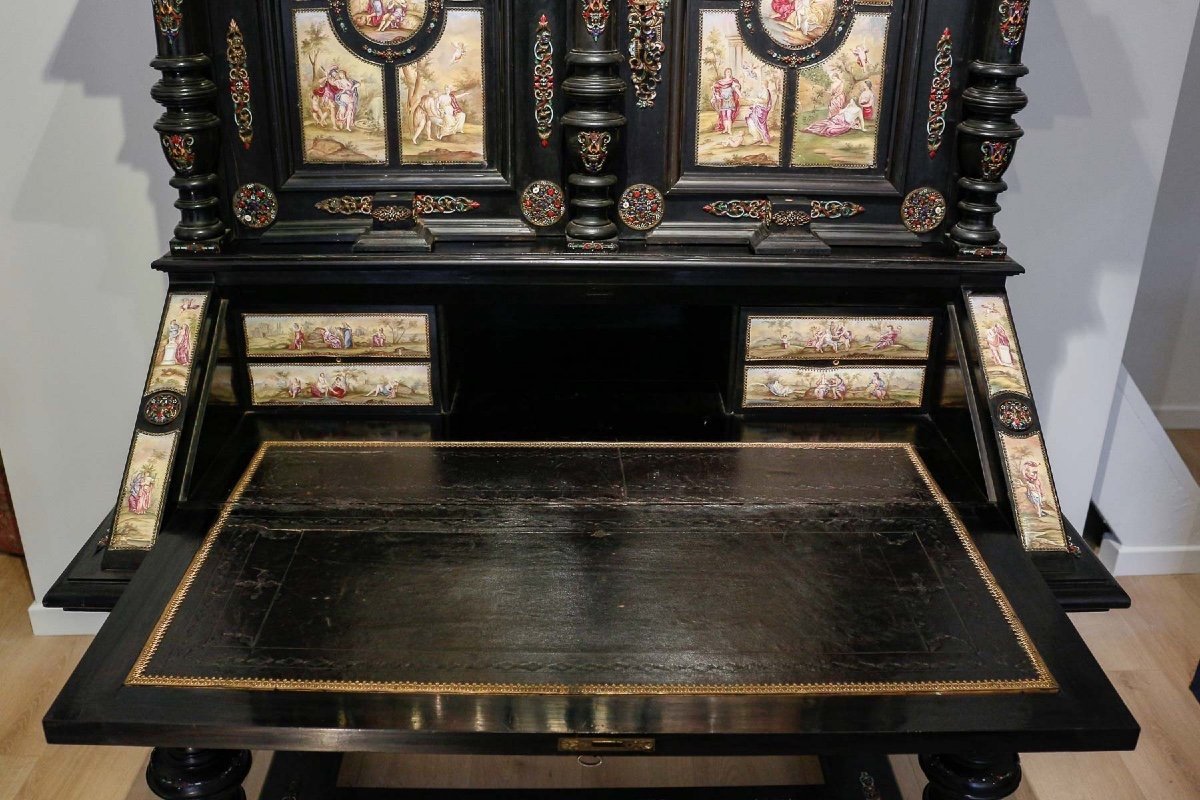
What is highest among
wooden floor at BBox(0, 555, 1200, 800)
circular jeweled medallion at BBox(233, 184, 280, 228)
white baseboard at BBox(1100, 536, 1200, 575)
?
circular jeweled medallion at BBox(233, 184, 280, 228)

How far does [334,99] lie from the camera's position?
2141mm

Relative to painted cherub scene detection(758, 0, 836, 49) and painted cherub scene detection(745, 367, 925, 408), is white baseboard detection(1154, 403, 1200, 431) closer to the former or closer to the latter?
painted cherub scene detection(745, 367, 925, 408)

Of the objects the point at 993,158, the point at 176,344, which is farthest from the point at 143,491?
the point at 993,158

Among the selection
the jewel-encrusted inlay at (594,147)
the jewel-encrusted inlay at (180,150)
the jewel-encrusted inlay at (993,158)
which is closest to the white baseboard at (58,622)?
the jewel-encrusted inlay at (180,150)

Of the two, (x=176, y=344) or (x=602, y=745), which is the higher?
(x=176, y=344)

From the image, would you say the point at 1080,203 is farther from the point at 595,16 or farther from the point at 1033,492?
the point at 595,16

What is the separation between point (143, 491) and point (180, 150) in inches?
24.5

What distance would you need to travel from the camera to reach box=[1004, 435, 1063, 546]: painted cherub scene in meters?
1.95

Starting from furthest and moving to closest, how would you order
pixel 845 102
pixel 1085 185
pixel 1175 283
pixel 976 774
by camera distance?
pixel 1175 283, pixel 1085 185, pixel 845 102, pixel 976 774

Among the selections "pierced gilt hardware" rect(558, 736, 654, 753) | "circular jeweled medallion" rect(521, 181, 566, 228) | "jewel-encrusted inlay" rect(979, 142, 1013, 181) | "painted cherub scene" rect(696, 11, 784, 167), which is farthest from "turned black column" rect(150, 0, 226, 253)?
"jewel-encrusted inlay" rect(979, 142, 1013, 181)

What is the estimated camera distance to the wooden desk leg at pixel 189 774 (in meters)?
1.69

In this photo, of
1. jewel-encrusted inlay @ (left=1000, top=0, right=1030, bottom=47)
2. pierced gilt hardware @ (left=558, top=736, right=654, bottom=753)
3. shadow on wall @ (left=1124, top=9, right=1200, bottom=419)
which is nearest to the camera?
pierced gilt hardware @ (left=558, top=736, right=654, bottom=753)

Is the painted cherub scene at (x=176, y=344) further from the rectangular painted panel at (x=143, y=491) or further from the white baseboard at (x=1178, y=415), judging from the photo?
the white baseboard at (x=1178, y=415)

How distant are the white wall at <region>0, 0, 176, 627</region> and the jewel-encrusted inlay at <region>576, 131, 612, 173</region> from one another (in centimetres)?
119
